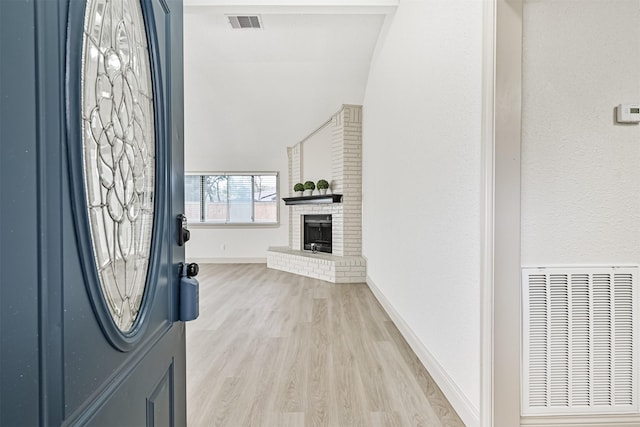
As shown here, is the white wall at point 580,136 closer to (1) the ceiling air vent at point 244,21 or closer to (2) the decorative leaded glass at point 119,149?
(2) the decorative leaded glass at point 119,149

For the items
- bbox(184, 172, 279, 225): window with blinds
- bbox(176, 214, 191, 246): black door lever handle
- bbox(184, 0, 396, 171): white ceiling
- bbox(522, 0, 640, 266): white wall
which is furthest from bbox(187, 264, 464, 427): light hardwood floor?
bbox(184, 172, 279, 225): window with blinds

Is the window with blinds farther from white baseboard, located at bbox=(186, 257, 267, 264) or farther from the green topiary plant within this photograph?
the green topiary plant

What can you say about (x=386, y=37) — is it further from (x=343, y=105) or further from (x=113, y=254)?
(x=113, y=254)

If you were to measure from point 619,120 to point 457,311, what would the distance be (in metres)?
1.19

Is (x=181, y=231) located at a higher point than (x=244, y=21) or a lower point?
lower

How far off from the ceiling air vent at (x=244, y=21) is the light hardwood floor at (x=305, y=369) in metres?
3.16

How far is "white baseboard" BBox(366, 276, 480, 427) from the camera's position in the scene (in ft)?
5.80

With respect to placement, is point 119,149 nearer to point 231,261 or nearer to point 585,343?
point 585,343

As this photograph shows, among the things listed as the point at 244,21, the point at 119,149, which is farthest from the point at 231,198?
the point at 119,149

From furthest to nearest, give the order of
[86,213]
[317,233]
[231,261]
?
[231,261]
[317,233]
[86,213]

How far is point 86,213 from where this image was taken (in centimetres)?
57

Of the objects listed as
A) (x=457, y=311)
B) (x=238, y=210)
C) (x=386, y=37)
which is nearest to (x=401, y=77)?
(x=386, y=37)

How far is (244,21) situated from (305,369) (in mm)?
3547

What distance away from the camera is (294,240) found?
7.13m
